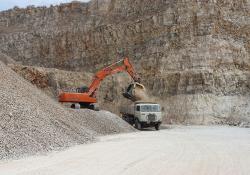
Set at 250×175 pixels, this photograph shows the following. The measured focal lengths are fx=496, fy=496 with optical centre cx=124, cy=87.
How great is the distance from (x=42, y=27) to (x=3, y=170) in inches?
2168

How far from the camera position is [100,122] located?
93.0 ft

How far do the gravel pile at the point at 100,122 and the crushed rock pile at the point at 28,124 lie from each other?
3.67 meters

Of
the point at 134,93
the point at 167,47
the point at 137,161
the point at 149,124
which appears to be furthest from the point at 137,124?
the point at 137,161

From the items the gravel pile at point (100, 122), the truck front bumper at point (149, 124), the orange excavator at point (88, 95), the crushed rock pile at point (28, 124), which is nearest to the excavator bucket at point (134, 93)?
the orange excavator at point (88, 95)

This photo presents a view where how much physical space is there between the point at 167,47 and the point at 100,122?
2287 cm

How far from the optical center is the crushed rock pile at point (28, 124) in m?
15.7

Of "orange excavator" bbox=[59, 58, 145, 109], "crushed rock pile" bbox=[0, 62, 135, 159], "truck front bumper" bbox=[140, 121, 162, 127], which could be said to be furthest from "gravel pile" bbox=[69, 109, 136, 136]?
"crushed rock pile" bbox=[0, 62, 135, 159]

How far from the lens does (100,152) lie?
16.7m

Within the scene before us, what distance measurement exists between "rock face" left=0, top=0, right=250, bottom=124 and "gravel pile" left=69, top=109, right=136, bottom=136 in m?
12.5

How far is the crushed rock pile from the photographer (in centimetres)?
1567

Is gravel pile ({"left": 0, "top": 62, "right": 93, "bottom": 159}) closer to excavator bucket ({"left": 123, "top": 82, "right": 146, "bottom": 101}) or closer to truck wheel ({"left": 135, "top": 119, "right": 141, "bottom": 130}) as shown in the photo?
truck wheel ({"left": 135, "top": 119, "right": 141, "bottom": 130})

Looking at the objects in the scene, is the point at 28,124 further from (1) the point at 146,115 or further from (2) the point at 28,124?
(1) the point at 146,115

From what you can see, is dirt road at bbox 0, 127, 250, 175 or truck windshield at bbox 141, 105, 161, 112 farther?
truck windshield at bbox 141, 105, 161, 112

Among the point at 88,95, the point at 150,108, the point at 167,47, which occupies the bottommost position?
the point at 150,108
